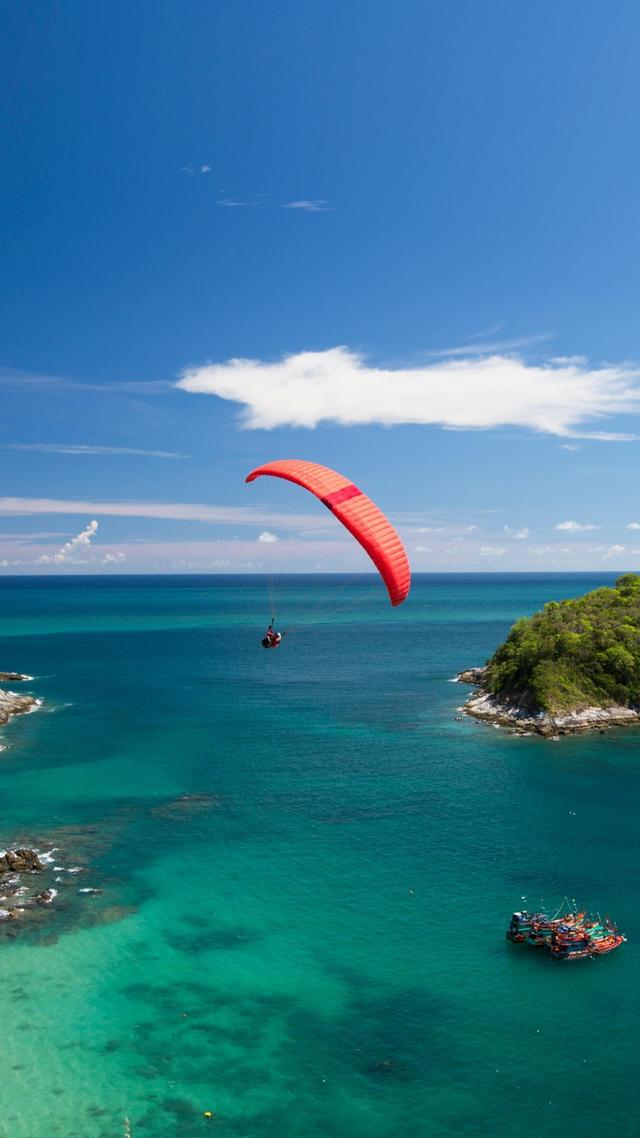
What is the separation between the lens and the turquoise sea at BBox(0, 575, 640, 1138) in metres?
20.7

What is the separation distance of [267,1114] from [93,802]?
88.4 feet

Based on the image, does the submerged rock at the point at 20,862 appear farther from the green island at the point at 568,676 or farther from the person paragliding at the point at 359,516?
the green island at the point at 568,676

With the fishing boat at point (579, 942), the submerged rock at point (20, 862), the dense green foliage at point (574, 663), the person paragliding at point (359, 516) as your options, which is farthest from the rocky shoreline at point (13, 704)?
the fishing boat at point (579, 942)

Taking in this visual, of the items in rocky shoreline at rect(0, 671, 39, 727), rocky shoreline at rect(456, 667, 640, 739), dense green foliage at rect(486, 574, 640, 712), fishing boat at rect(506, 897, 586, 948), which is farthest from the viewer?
rocky shoreline at rect(0, 671, 39, 727)

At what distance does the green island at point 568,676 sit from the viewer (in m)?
60.0

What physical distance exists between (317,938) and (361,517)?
15730mm

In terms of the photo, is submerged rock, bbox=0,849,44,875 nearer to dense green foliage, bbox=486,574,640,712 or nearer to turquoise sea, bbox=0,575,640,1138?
turquoise sea, bbox=0,575,640,1138

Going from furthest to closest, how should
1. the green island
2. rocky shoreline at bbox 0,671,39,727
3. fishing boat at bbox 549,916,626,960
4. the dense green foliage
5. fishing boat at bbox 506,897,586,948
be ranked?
rocky shoreline at bbox 0,671,39,727 → the dense green foliage → the green island → fishing boat at bbox 506,897,586,948 → fishing boat at bbox 549,916,626,960

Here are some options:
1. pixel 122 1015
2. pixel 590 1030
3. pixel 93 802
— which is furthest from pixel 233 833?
pixel 590 1030

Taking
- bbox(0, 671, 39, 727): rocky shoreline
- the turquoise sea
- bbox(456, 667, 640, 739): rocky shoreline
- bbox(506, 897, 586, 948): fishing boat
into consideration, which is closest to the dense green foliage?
bbox(456, 667, 640, 739): rocky shoreline

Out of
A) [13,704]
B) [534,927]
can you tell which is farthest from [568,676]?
[13,704]

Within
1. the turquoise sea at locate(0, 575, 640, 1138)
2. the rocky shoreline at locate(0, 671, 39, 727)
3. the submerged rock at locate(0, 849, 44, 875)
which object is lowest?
the turquoise sea at locate(0, 575, 640, 1138)

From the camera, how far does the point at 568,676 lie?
61906 mm

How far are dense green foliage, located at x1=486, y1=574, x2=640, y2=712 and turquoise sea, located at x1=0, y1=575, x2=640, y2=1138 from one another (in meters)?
5.08
